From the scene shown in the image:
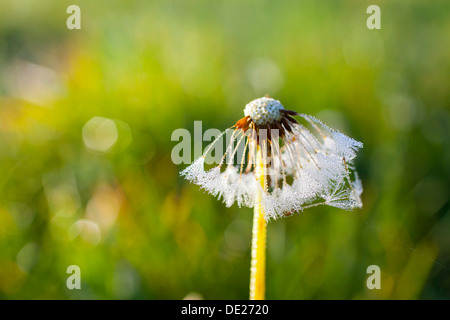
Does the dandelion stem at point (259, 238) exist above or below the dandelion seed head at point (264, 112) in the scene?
below

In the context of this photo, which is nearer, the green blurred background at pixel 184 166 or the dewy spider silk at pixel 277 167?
the dewy spider silk at pixel 277 167

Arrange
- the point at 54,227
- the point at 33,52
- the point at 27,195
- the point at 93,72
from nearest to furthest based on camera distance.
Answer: the point at 54,227 → the point at 27,195 → the point at 93,72 → the point at 33,52

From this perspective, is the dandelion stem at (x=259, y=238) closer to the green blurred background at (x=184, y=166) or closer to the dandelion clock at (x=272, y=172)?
the dandelion clock at (x=272, y=172)

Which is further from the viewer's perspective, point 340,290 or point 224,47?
point 224,47

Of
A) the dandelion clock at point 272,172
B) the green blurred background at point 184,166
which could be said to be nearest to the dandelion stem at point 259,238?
the dandelion clock at point 272,172

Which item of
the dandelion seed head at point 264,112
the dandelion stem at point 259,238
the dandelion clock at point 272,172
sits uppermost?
the dandelion seed head at point 264,112
